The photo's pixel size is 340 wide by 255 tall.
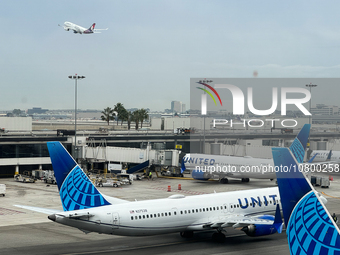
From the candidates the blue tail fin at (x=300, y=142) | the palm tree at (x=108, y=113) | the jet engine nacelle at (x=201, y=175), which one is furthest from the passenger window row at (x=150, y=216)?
the palm tree at (x=108, y=113)

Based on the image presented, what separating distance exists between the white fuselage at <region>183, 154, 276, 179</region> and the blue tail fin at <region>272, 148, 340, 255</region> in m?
50.2

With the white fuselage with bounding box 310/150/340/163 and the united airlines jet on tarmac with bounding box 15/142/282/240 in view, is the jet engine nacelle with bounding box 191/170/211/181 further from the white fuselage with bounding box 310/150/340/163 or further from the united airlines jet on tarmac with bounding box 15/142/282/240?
the united airlines jet on tarmac with bounding box 15/142/282/240

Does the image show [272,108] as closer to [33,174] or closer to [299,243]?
[299,243]

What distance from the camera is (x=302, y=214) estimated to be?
14695 millimetres

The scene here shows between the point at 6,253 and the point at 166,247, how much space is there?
10.4 metres

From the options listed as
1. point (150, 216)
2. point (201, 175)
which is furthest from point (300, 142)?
point (150, 216)

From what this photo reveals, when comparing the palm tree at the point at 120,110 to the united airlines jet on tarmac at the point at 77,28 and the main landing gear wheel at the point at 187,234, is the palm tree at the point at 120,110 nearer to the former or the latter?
the united airlines jet on tarmac at the point at 77,28

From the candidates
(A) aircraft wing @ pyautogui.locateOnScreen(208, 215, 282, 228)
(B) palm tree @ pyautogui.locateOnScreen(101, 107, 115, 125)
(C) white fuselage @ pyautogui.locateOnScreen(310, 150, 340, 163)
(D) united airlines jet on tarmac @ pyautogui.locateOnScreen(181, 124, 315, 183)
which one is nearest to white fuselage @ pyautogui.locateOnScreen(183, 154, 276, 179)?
(D) united airlines jet on tarmac @ pyautogui.locateOnScreen(181, 124, 315, 183)

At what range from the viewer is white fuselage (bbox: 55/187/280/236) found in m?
28.3

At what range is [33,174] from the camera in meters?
75.3

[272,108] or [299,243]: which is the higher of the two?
[272,108]

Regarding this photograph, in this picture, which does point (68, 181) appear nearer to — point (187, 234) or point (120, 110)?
point (187, 234)

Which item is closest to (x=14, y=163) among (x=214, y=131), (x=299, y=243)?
(x=214, y=131)

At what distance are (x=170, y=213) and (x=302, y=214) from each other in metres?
17.0
